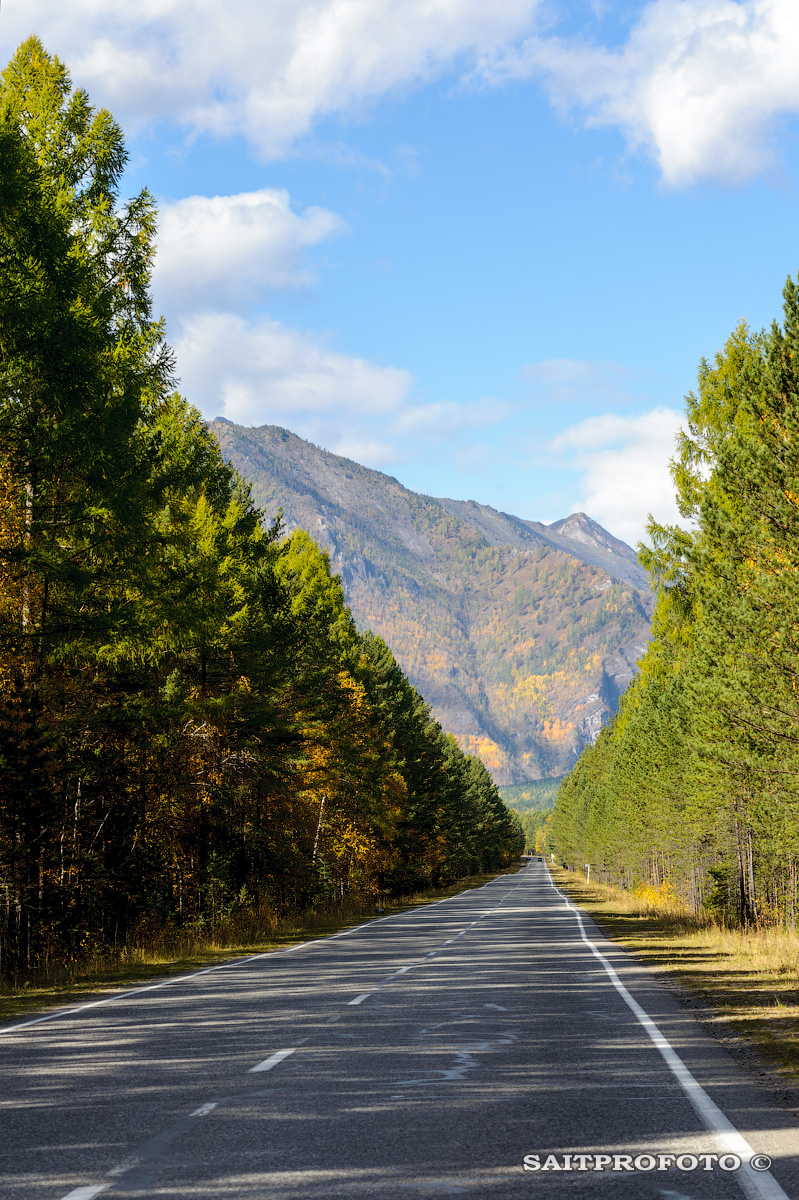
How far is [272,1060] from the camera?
8.99 metres

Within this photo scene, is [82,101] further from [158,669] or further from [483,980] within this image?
[483,980]

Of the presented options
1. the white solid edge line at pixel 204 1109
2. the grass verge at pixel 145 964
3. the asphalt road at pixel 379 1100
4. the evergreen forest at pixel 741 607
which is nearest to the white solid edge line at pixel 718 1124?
the asphalt road at pixel 379 1100

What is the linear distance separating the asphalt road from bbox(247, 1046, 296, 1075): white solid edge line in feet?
0.13

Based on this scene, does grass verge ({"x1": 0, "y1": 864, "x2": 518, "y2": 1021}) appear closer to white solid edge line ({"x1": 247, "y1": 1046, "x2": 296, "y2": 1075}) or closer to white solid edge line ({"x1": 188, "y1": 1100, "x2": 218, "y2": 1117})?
white solid edge line ({"x1": 247, "y1": 1046, "x2": 296, "y2": 1075})

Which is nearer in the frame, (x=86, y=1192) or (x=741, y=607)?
(x=86, y=1192)

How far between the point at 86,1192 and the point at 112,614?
42.0 feet

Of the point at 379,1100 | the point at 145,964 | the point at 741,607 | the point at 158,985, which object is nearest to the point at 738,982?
the point at 741,607

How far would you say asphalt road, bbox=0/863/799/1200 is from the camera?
552 centimetres

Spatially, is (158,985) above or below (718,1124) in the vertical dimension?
below

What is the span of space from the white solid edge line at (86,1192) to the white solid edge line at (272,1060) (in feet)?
10.4

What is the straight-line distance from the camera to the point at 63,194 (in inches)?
731

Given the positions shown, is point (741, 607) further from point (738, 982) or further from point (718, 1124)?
point (718, 1124)

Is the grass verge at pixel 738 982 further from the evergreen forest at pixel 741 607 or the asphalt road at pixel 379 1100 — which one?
the evergreen forest at pixel 741 607

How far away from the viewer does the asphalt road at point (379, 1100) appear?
18.1 ft
